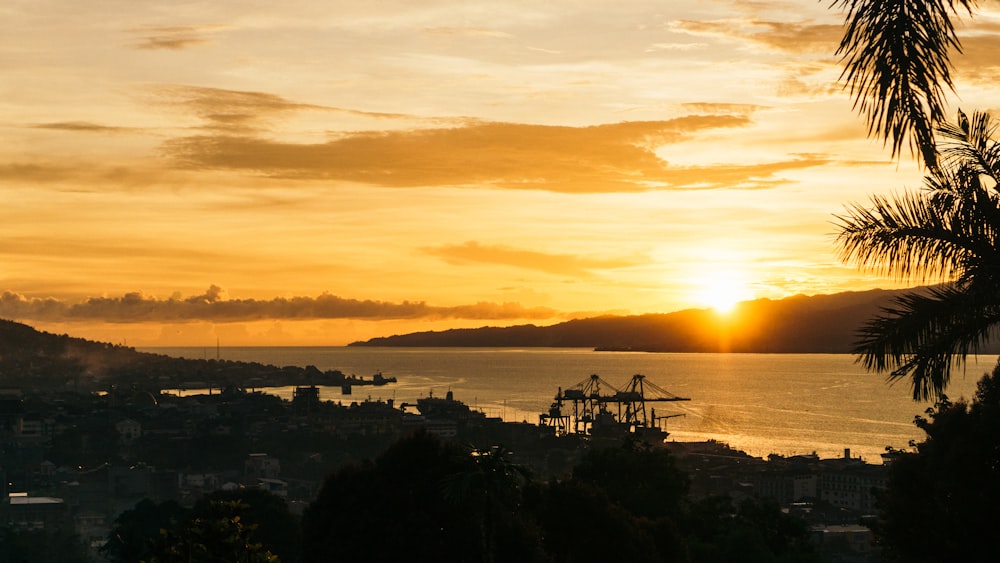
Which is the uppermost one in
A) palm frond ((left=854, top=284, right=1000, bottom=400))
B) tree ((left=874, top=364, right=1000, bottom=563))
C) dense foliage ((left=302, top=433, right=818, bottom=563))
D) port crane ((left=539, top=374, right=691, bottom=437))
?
palm frond ((left=854, top=284, right=1000, bottom=400))

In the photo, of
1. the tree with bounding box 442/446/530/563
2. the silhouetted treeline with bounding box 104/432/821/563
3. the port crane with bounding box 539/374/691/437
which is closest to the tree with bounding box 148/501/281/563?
the silhouetted treeline with bounding box 104/432/821/563

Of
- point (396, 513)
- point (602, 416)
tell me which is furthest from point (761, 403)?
point (396, 513)

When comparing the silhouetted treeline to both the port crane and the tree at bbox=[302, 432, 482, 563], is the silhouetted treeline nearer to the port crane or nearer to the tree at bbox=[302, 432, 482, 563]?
the tree at bbox=[302, 432, 482, 563]

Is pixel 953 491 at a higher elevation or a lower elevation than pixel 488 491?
higher

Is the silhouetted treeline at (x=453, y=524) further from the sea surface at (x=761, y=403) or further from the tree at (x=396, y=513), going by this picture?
A: the sea surface at (x=761, y=403)

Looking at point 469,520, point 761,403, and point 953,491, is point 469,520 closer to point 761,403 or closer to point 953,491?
point 953,491

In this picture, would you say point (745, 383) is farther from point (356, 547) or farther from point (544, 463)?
point (356, 547)

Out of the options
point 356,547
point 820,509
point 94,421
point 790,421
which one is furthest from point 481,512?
point 790,421

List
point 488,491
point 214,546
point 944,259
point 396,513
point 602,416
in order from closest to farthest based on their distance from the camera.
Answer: point 944,259 < point 214,546 < point 488,491 < point 396,513 < point 602,416

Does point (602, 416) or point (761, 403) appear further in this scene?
point (761, 403)
